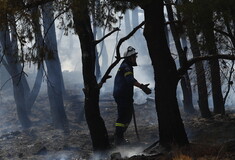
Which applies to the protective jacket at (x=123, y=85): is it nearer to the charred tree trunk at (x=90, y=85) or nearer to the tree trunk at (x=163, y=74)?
the charred tree trunk at (x=90, y=85)

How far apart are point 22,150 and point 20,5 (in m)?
5.79

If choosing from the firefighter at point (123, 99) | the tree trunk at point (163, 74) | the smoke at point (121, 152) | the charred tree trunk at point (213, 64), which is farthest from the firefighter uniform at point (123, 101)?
the tree trunk at point (163, 74)

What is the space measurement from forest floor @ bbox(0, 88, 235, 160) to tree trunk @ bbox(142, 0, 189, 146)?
0.36 m

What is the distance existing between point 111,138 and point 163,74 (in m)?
3.42

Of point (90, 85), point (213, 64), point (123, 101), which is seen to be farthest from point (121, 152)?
point (213, 64)

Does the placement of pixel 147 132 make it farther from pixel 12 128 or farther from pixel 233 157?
pixel 12 128

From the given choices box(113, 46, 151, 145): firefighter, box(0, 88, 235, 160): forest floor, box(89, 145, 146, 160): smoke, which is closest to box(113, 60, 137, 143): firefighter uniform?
box(113, 46, 151, 145): firefighter

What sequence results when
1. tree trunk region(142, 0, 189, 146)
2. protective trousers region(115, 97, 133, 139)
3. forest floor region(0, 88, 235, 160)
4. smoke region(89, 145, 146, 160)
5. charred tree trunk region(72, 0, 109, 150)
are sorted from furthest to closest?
protective trousers region(115, 97, 133, 139) → charred tree trunk region(72, 0, 109, 150) → smoke region(89, 145, 146, 160) → tree trunk region(142, 0, 189, 146) → forest floor region(0, 88, 235, 160)

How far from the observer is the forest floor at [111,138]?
5.79 m

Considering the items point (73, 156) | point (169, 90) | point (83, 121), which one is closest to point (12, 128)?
point (83, 121)

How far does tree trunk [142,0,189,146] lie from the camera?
254 inches

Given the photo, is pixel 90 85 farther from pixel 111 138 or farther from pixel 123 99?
pixel 111 138

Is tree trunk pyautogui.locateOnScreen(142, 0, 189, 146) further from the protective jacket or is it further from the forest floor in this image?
the protective jacket

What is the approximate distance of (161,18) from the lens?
21.4 ft
